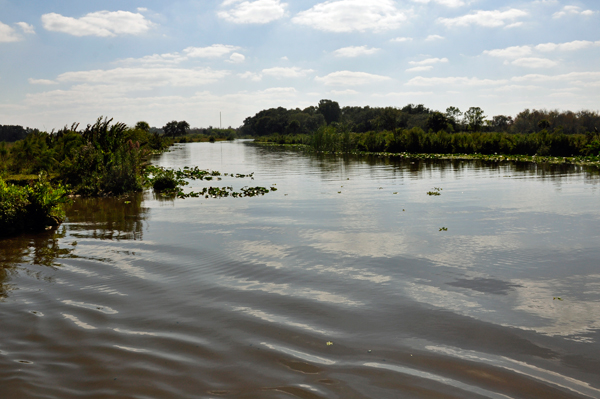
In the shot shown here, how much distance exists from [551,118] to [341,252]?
10748 cm

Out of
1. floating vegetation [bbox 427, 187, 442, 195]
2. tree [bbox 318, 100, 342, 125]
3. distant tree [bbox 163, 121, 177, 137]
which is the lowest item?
floating vegetation [bbox 427, 187, 442, 195]

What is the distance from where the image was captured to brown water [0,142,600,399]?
459 cm

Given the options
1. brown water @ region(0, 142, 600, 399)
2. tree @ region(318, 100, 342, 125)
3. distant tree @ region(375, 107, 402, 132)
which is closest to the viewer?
brown water @ region(0, 142, 600, 399)

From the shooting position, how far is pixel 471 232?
11508mm

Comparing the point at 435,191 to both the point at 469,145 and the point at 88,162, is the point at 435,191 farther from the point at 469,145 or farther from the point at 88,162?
the point at 469,145

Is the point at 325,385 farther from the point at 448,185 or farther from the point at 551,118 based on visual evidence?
the point at 551,118

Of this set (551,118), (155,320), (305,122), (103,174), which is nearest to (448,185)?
(103,174)

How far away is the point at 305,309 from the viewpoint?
6562 millimetres

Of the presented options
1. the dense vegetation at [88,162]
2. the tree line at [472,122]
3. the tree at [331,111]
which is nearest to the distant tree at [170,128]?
the tree line at [472,122]

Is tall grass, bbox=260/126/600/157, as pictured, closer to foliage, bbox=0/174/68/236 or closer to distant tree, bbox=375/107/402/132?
distant tree, bbox=375/107/402/132

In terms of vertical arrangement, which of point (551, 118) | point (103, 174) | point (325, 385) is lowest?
point (325, 385)

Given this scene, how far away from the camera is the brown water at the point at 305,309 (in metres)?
4.59

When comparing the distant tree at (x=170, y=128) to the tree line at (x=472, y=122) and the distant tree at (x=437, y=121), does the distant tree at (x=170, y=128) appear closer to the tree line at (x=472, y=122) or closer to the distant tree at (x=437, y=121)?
the tree line at (x=472, y=122)

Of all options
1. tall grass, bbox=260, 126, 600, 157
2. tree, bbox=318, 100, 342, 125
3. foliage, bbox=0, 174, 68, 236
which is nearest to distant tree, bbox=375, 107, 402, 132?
tall grass, bbox=260, 126, 600, 157
